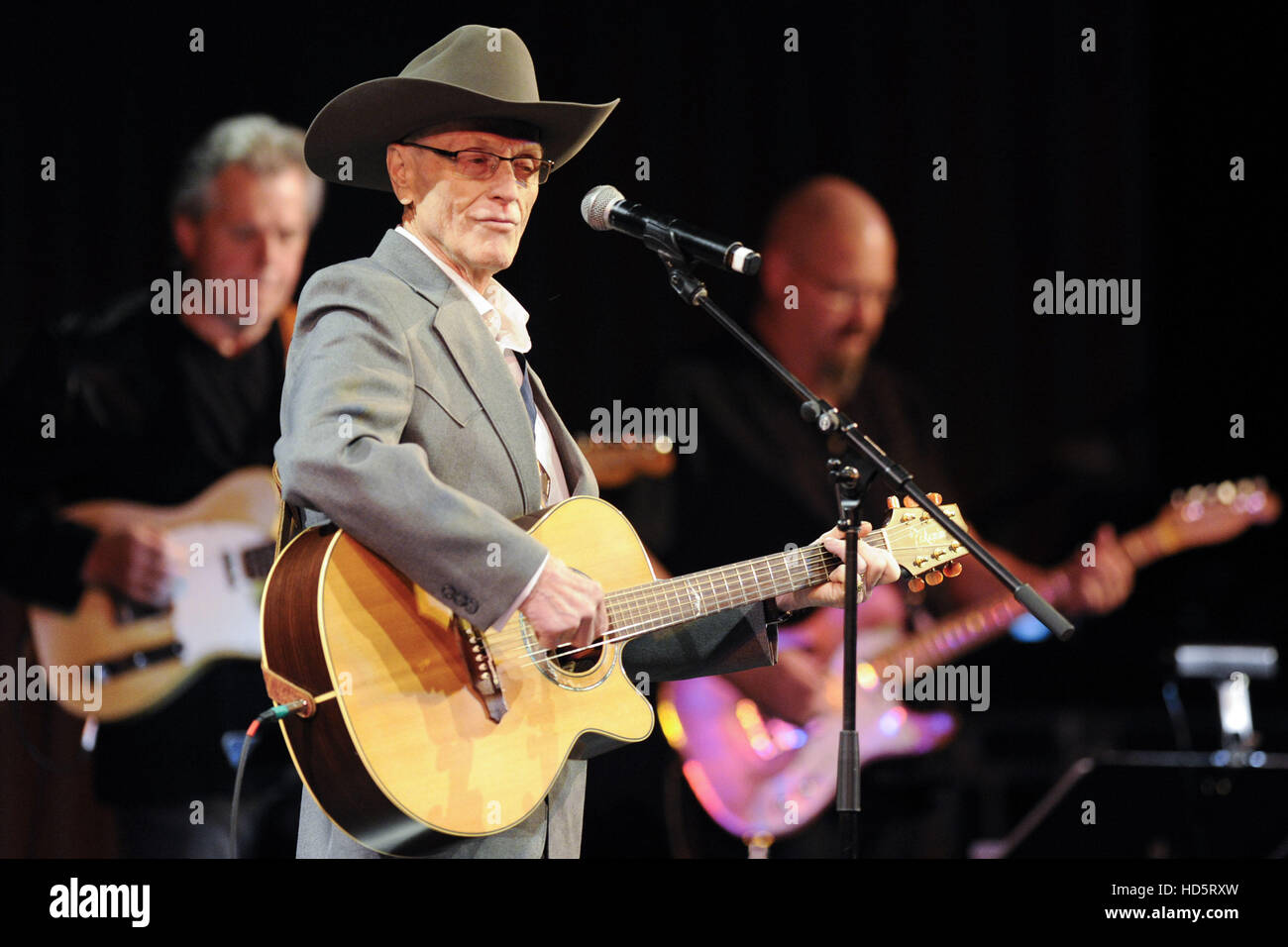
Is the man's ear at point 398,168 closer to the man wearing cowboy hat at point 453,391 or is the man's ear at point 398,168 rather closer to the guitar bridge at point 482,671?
the man wearing cowboy hat at point 453,391

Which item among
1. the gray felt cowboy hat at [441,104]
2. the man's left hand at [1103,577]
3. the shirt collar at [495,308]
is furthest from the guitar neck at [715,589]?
the man's left hand at [1103,577]

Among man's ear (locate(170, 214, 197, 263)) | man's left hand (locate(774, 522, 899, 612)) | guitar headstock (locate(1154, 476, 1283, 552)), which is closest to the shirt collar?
man's left hand (locate(774, 522, 899, 612))

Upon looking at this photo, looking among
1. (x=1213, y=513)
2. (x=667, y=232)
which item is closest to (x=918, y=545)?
(x=667, y=232)

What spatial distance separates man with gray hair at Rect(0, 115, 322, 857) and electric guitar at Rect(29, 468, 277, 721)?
35 mm

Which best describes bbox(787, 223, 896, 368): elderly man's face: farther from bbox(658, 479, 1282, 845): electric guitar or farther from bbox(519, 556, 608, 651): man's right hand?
bbox(519, 556, 608, 651): man's right hand

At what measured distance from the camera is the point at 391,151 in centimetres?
276

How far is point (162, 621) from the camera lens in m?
4.47

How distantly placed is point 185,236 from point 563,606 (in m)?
2.82

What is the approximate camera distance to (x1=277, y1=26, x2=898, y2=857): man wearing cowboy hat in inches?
90.7

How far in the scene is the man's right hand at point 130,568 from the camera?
445 cm

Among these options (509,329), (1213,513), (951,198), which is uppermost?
(951,198)

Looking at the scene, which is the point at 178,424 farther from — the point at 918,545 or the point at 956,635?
the point at 956,635

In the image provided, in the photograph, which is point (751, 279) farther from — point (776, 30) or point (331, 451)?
point (331, 451)

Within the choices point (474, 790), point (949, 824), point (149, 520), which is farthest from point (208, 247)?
point (949, 824)
